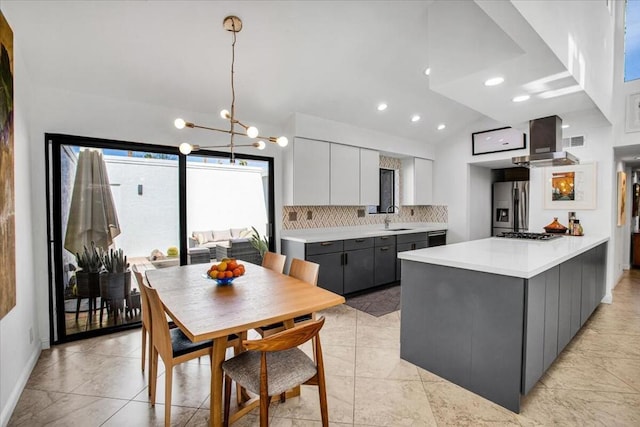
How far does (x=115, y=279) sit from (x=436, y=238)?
4968 millimetres

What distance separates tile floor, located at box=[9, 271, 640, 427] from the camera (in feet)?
6.30

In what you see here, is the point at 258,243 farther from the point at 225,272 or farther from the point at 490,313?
the point at 490,313

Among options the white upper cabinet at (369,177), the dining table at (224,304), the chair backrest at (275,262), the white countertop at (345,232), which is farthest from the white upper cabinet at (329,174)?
the dining table at (224,304)

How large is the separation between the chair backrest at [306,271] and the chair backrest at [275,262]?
28 centimetres

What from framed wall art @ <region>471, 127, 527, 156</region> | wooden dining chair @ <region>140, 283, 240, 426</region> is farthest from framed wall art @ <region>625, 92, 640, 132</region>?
wooden dining chair @ <region>140, 283, 240, 426</region>

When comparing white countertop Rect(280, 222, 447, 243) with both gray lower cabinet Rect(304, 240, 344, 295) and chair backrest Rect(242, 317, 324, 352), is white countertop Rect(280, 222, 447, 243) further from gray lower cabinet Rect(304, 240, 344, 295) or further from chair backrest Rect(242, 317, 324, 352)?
chair backrest Rect(242, 317, 324, 352)

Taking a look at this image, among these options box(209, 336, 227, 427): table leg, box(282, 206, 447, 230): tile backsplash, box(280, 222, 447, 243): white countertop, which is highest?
box(282, 206, 447, 230): tile backsplash

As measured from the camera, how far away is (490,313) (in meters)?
2.07

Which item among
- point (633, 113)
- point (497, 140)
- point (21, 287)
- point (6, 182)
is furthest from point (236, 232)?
point (633, 113)

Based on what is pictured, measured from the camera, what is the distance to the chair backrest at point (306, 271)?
7.88 ft

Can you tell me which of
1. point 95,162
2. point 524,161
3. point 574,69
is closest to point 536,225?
point 524,161

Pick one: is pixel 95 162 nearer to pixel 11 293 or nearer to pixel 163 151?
pixel 163 151

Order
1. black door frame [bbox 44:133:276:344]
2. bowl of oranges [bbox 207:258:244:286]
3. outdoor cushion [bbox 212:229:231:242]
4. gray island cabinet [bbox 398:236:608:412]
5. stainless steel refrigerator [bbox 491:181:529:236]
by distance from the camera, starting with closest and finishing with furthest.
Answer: gray island cabinet [bbox 398:236:608:412] < bowl of oranges [bbox 207:258:244:286] < black door frame [bbox 44:133:276:344] < outdoor cushion [bbox 212:229:231:242] < stainless steel refrigerator [bbox 491:181:529:236]

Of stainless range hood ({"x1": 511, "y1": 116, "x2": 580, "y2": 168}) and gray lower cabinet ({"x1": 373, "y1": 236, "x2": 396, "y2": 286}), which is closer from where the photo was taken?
stainless range hood ({"x1": 511, "y1": 116, "x2": 580, "y2": 168})
